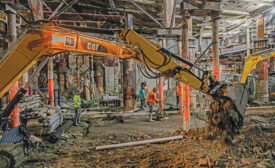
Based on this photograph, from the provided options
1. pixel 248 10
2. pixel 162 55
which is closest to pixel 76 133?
pixel 162 55

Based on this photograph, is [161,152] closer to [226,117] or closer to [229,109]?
[226,117]

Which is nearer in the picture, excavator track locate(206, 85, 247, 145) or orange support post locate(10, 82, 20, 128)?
excavator track locate(206, 85, 247, 145)

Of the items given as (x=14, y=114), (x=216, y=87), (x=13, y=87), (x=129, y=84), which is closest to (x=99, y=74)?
(x=129, y=84)

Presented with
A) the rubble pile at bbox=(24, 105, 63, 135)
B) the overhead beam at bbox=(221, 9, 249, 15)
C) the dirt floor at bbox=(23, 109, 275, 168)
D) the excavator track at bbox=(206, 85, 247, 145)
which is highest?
the overhead beam at bbox=(221, 9, 249, 15)

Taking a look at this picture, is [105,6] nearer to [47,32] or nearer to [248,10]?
[47,32]

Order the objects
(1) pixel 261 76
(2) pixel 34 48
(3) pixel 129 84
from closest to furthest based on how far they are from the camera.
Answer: (2) pixel 34 48 < (3) pixel 129 84 < (1) pixel 261 76

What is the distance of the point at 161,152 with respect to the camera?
16.4 feet

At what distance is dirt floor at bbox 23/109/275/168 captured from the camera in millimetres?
4297

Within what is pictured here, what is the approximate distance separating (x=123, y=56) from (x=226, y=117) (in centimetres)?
293

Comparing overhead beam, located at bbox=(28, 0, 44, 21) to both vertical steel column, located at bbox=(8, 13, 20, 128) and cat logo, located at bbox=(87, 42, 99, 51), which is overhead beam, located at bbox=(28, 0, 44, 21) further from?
cat logo, located at bbox=(87, 42, 99, 51)

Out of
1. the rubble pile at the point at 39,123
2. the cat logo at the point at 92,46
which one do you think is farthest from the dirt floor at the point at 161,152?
the cat logo at the point at 92,46

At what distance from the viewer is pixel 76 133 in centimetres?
736

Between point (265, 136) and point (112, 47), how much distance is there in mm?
6306

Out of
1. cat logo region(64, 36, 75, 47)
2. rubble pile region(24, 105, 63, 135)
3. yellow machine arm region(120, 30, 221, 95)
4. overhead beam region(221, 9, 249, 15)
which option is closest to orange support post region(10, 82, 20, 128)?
rubble pile region(24, 105, 63, 135)
